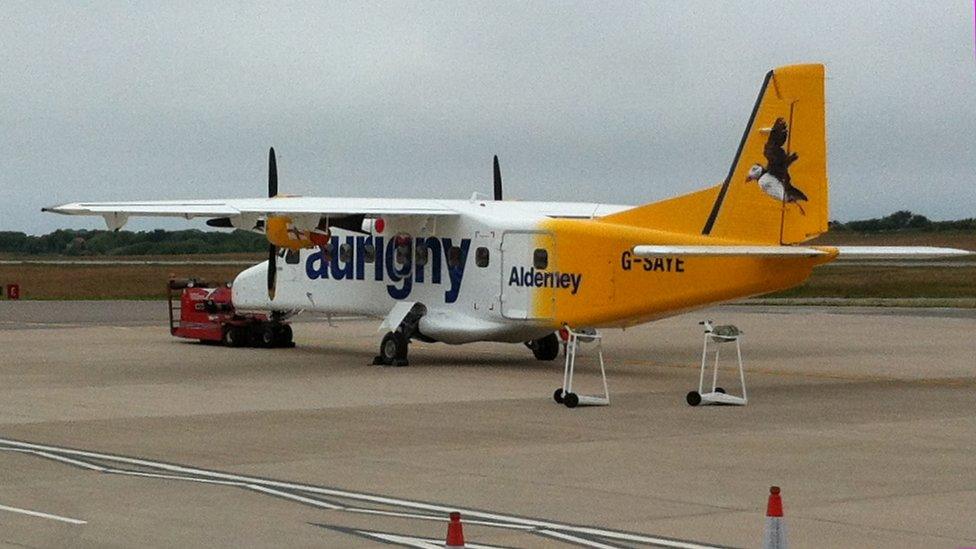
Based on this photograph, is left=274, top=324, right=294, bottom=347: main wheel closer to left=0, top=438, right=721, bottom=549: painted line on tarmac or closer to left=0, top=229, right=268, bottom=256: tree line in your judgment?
left=0, top=438, right=721, bottom=549: painted line on tarmac

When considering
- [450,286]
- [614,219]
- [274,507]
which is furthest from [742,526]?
[450,286]

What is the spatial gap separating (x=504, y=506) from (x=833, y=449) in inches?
212

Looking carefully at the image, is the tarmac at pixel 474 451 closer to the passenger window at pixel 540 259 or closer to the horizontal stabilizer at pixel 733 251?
the passenger window at pixel 540 259

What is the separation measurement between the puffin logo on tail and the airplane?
0.07 feet

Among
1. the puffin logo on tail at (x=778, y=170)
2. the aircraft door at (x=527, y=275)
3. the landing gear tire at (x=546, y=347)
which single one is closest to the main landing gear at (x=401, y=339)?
the aircraft door at (x=527, y=275)

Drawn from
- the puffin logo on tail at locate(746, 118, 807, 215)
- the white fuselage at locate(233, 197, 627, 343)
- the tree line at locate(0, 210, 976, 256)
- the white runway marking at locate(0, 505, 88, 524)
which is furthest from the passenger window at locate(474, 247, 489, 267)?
the tree line at locate(0, 210, 976, 256)

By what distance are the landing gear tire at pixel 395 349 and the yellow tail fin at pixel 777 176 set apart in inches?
244

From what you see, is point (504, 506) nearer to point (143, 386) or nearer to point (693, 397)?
point (693, 397)

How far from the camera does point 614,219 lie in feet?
90.8

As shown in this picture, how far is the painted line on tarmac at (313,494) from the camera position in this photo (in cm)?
1174

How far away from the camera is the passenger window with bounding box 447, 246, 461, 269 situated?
1156 inches

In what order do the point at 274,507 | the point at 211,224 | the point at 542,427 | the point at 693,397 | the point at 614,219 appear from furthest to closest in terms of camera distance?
the point at 211,224 < the point at 614,219 < the point at 693,397 < the point at 542,427 < the point at 274,507

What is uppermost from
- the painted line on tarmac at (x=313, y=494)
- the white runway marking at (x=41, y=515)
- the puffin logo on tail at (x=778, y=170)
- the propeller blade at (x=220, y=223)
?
the puffin logo on tail at (x=778, y=170)

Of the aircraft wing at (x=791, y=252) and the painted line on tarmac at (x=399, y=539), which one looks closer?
the painted line on tarmac at (x=399, y=539)
